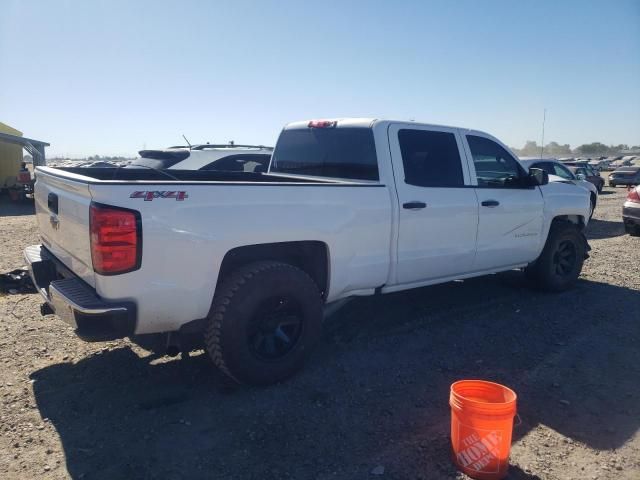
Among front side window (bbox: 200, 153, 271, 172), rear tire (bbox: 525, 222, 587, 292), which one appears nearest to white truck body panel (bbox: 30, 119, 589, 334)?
rear tire (bbox: 525, 222, 587, 292)

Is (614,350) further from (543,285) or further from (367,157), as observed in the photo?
(367,157)

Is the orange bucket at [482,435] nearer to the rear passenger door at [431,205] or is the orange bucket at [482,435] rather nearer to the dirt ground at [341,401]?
the dirt ground at [341,401]

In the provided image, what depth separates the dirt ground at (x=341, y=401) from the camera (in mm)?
2939

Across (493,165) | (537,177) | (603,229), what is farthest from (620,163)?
(493,165)

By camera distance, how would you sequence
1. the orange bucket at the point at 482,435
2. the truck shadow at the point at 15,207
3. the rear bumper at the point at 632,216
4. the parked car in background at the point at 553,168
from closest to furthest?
the orange bucket at the point at 482,435
the rear bumper at the point at 632,216
the parked car in background at the point at 553,168
the truck shadow at the point at 15,207

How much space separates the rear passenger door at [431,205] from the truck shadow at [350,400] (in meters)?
0.71

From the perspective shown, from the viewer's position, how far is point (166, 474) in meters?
2.82

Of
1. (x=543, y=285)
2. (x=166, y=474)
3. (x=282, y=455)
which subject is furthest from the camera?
(x=543, y=285)

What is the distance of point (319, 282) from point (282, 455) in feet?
4.83

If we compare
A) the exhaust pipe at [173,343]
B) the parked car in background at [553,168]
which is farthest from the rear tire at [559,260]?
the parked car in background at [553,168]

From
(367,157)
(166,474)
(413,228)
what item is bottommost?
(166,474)

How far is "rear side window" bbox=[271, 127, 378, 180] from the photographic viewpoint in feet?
15.2

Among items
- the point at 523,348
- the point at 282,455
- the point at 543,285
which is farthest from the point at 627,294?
the point at 282,455

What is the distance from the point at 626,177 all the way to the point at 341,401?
→ 3280 cm
